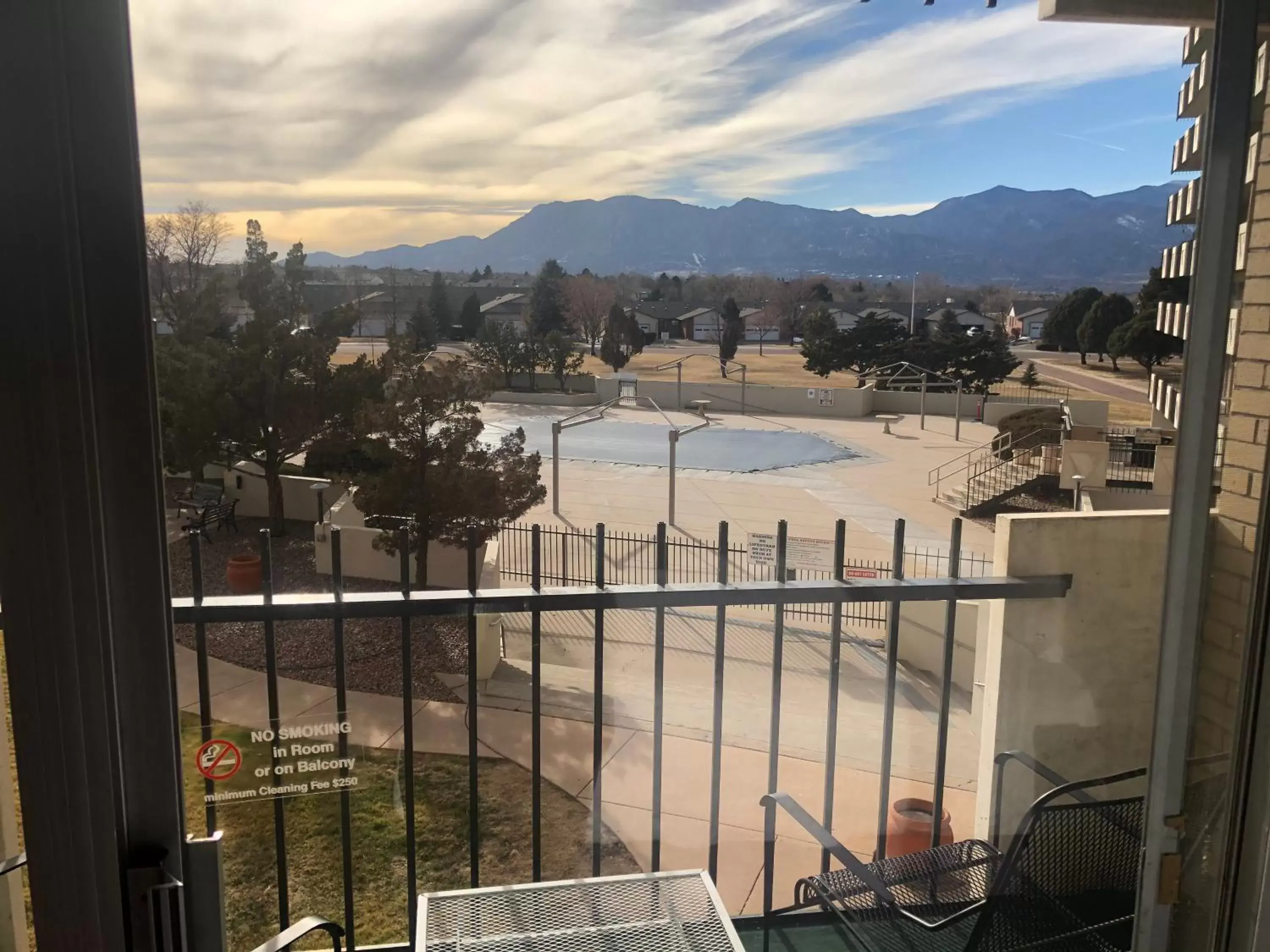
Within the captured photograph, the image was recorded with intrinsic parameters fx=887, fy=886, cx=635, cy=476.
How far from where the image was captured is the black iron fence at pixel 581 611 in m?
1.32

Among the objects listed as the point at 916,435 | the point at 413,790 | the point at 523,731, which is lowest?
the point at 523,731

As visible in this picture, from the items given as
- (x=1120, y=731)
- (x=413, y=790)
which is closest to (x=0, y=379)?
(x=413, y=790)

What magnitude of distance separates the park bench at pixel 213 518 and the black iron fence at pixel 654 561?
51cm

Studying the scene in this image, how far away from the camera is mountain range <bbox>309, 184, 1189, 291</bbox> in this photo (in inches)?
48.0

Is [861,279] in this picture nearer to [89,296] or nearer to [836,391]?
[836,391]

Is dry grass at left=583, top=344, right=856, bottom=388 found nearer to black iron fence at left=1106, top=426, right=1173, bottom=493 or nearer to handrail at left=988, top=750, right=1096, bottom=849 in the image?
black iron fence at left=1106, top=426, right=1173, bottom=493

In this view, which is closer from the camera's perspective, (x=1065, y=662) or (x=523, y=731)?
(x=1065, y=662)

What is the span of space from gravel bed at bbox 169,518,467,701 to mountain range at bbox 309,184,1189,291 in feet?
1.60

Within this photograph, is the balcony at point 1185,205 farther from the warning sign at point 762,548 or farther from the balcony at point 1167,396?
the warning sign at point 762,548

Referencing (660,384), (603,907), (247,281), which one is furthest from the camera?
(603,907)

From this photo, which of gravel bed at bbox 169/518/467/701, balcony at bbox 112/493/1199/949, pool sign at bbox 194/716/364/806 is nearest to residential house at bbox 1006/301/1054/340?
balcony at bbox 112/493/1199/949

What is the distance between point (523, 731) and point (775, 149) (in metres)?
1.52

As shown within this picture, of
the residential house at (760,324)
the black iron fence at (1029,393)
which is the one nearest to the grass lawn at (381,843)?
the residential house at (760,324)

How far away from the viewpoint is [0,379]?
0.75 meters
